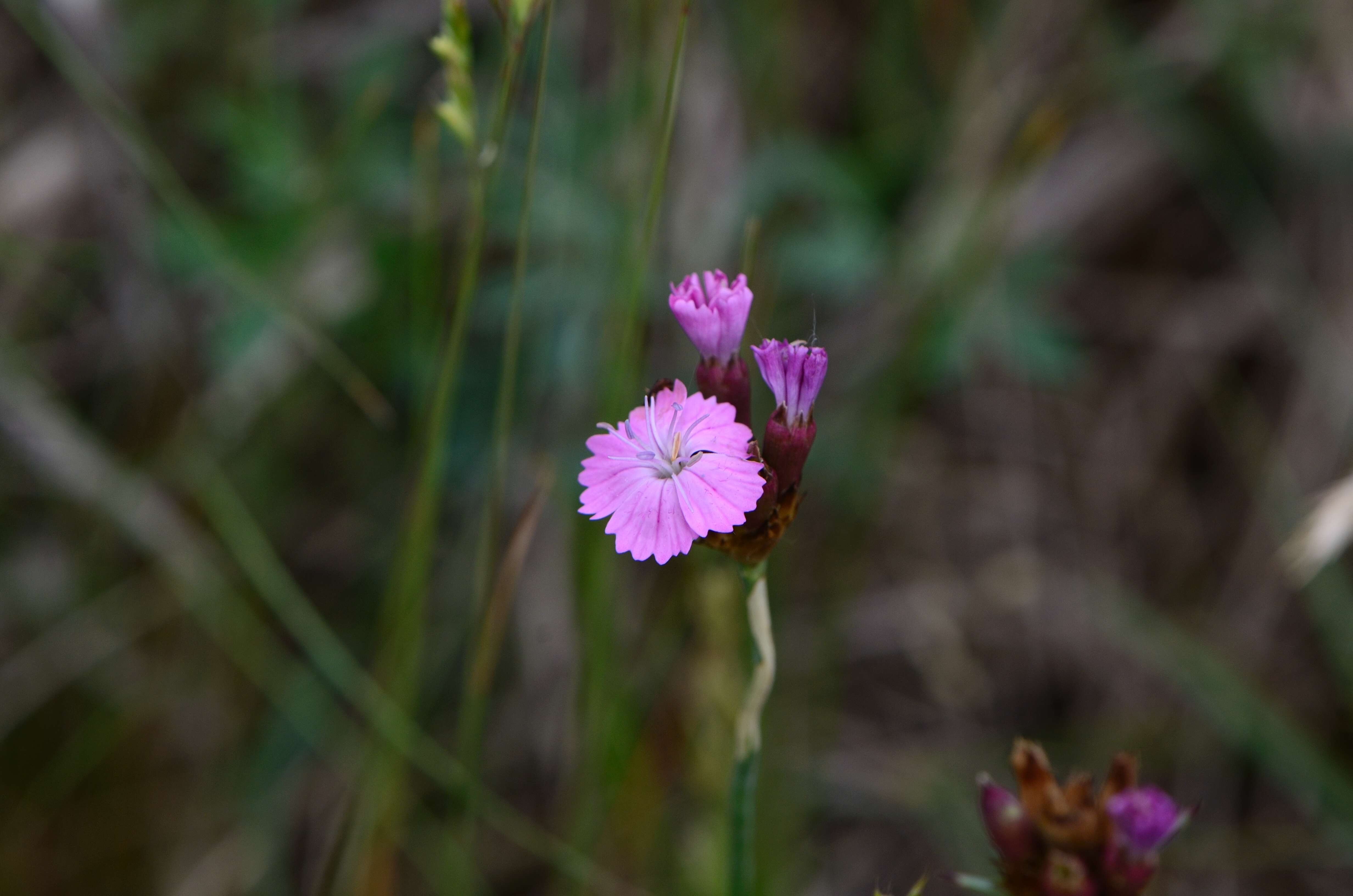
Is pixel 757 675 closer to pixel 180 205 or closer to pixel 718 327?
pixel 718 327

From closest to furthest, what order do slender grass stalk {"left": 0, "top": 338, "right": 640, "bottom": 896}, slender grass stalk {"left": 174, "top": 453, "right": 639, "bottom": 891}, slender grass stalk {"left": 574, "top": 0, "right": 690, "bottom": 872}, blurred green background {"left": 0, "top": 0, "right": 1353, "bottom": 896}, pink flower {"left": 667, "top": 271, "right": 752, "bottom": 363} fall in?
pink flower {"left": 667, "top": 271, "right": 752, "bottom": 363}, slender grass stalk {"left": 574, "top": 0, "right": 690, "bottom": 872}, slender grass stalk {"left": 174, "top": 453, "right": 639, "bottom": 891}, slender grass stalk {"left": 0, "top": 338, "right": 640, "bottom": 896}, blurred green background {"left": 0, "top": 0, "right": 1353, "bottom": 896}

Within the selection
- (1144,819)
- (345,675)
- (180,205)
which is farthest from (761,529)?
(180,205)

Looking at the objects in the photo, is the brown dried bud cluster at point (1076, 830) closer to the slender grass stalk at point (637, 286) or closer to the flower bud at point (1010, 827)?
the flower bud at point (1010, 827)

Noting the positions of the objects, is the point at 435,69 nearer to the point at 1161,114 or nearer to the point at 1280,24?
the point at 1161,114

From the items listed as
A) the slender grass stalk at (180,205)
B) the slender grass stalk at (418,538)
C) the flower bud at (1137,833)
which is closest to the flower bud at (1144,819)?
the flower bud at (1137,833)

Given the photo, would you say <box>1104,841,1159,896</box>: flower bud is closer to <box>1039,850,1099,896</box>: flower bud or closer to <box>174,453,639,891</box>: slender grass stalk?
<box>1039,850,1099,896</box>: flower bud

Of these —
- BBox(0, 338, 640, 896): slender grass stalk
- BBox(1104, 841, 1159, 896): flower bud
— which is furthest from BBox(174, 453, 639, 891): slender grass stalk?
BBox(1104, 841, 1159, 896): flower bud

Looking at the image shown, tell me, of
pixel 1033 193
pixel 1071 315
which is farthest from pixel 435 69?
pixel 1071 315
